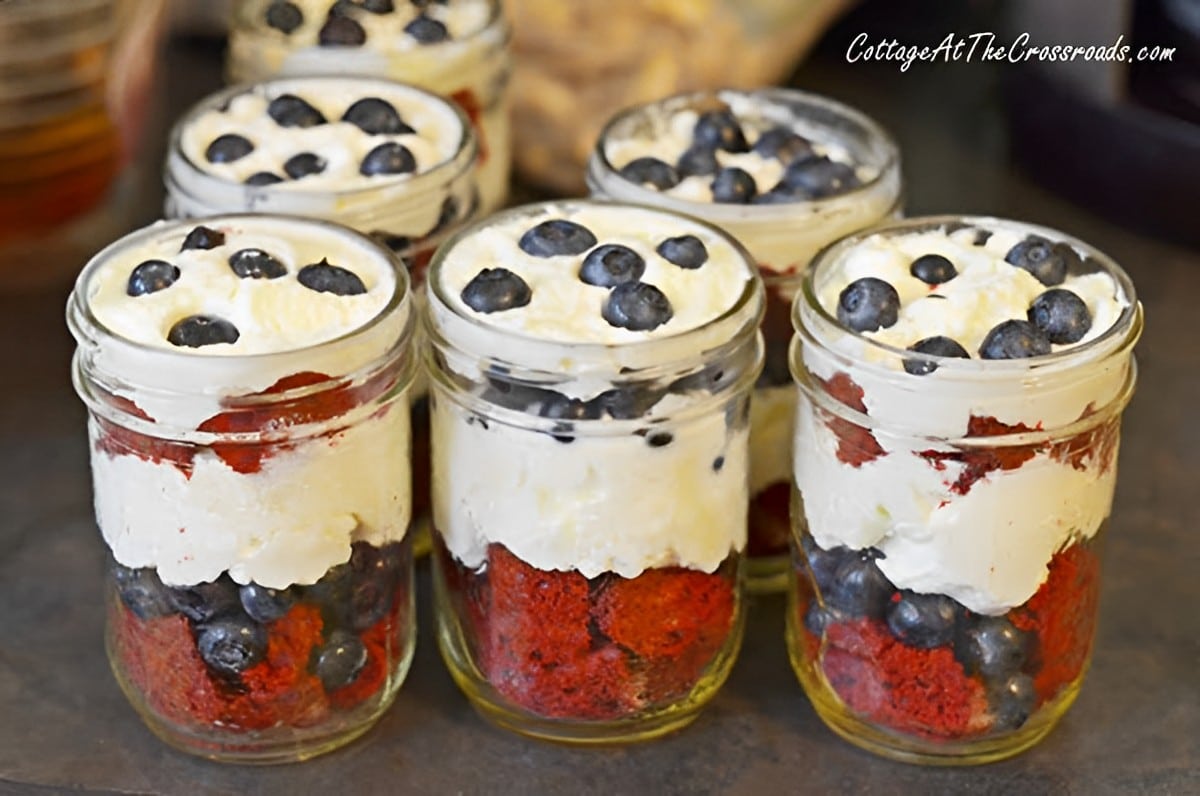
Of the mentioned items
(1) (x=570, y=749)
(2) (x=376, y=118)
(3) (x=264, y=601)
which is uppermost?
(2) (x=376, y=118)

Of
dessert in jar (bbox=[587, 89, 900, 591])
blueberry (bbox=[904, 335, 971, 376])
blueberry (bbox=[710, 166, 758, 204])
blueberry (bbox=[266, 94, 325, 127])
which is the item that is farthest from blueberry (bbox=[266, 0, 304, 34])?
blueberry (bbox=[904, 335, 971, 376])

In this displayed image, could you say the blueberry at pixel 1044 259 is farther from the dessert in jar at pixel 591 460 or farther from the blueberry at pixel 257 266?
the blueberry at pixel 257 266

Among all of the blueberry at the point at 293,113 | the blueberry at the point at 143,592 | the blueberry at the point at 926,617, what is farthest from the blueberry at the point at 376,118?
the blueberry at the point at 926,617

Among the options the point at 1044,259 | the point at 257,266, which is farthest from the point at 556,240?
the point at 1044,259

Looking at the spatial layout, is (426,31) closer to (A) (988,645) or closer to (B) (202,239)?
(B) (202,239)

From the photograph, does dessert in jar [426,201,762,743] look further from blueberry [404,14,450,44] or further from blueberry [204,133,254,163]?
blueberry [404,14,450,44]

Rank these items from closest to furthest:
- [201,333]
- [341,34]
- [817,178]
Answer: [201,333], [817,178], [341,34]

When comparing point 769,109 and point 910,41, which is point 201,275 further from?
point 910,41
